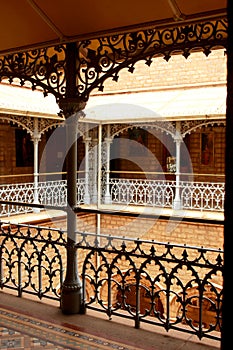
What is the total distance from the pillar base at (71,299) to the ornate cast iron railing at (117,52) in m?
2.03

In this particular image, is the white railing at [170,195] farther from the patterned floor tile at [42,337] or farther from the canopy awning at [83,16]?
the patterned floor tile at [42,337]

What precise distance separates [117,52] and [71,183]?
147 centimetres

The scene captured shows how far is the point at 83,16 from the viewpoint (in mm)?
3768

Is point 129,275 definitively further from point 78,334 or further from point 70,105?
point 70,105

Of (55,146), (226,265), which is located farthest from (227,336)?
(55,146)

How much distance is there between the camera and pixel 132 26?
3.75 meters

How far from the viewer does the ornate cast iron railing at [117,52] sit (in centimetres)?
364

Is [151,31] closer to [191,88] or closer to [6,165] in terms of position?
[191,88]

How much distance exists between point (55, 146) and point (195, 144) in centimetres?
564

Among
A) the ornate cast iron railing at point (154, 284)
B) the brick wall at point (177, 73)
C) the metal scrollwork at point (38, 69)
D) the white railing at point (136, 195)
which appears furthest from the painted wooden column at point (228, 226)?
the brick wall at point (177, 73)

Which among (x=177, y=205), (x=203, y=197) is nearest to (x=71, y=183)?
(x=177, y=205)

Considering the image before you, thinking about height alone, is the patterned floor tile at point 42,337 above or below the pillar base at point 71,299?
below

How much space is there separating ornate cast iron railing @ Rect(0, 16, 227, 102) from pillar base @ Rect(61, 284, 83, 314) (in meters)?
2.03

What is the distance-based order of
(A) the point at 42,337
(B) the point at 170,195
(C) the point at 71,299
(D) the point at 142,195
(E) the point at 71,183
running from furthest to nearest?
(B) the point at 170,195 < (D) the point at 142,195 < (E) the point at 71,183 < (C) the point at 71,299 < (A) the point at 42,337
